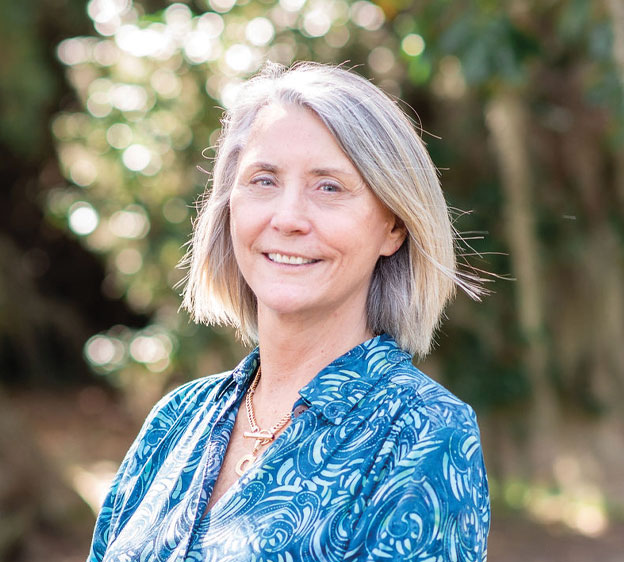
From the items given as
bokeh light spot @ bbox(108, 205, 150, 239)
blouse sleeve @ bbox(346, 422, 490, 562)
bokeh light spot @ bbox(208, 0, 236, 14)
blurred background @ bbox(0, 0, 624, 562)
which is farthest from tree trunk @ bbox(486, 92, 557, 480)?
blouse sleeve @ bbox(346, 422, 490, 562)

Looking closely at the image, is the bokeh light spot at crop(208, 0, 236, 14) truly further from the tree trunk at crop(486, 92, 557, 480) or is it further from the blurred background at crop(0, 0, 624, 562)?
the tree trunk at crop(486, 92, 557, 480)

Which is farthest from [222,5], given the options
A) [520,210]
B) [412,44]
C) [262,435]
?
[262,435]

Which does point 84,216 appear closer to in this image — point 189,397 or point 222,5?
point 222,5

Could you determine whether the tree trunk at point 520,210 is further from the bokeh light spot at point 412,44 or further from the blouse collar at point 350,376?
the blouse collar at point 350,376

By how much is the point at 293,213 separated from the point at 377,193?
14cm

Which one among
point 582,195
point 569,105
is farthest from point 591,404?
point 569,105

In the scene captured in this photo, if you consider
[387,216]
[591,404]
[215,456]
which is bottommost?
[591,404]

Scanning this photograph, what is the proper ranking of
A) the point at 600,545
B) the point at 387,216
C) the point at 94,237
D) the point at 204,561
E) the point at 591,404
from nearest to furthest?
1. the point at 204,561
2. the point at 387,216
3. the point at 94,237
4. the point at 600,545
5. the point at 591,404

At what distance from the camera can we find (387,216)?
1522 mm

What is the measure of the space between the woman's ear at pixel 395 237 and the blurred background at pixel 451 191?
174 centimetres

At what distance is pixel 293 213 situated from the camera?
1463 mm

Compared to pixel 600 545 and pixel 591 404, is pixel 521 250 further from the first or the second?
pixel 600 545

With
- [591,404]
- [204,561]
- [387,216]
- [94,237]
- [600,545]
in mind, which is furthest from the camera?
→ [591,404]

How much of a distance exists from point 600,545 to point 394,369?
172 inches
